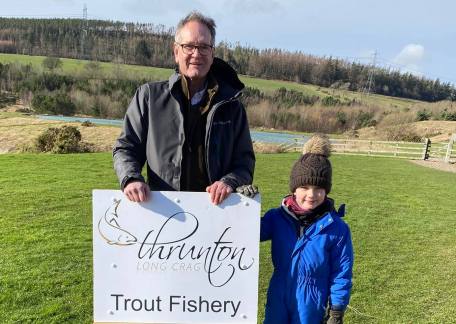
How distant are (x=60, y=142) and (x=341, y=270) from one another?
25.4m

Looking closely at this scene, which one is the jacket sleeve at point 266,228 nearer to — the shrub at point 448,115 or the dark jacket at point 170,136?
the dark jacket at point 170,136

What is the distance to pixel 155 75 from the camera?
265 feet

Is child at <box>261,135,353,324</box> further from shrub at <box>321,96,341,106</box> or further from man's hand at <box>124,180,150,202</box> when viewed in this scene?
shrub at <box>321,96,341,106</box>

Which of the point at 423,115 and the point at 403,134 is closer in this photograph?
the point at 403,134

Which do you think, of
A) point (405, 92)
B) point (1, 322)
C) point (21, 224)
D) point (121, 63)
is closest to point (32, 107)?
point (121, 63)

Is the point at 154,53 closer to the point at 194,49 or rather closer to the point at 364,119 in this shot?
the point at 364,119

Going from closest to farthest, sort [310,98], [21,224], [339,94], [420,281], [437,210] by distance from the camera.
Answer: [420,281]
[21,224]
[437,210]
[310,98]
[339,94]

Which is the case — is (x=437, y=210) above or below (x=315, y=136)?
below

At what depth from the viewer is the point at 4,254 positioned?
6.62 metres

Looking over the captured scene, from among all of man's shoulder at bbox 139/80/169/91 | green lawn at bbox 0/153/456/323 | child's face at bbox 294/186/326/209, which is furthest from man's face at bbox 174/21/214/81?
green lawn at bbox 0/153/456/323

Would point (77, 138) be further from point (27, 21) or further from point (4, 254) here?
point (27, 21)

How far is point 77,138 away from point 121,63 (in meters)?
69.9

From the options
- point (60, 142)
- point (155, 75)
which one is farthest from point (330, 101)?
point (60, 142)

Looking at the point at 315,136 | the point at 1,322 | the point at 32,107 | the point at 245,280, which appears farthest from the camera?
the point at 32,107
